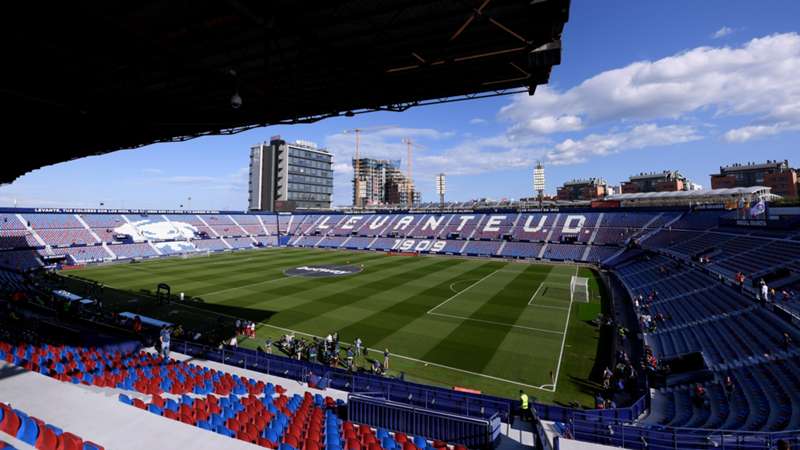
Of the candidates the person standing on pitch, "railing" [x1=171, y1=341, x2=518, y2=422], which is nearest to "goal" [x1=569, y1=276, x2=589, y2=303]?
the person standing on pitch

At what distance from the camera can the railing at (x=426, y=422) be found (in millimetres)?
12344

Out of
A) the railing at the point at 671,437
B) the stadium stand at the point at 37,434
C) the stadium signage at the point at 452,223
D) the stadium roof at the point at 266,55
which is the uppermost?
the stadium roof at the point at 266,55

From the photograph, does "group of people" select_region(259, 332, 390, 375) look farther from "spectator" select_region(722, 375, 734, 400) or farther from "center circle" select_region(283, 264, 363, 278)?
"center circle" select_region(283, 264, 363, 278)

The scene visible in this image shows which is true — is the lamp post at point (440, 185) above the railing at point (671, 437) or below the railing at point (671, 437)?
above

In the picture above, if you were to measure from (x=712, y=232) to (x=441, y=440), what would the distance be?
172 ft

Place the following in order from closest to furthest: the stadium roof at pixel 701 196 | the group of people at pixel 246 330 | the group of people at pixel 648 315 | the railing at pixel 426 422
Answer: the railing at pixel 426 422 → the group of people at pixel 246 330 → the group of people at pixel 648 315 → the stadium roof at pixel 701 196

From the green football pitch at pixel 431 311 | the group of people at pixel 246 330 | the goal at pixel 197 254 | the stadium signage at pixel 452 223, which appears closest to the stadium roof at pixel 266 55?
the green football pitch at pixel 431 311

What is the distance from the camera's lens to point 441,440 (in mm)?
12773

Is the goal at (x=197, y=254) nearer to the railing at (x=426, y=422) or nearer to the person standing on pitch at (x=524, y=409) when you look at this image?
the railing at (x=426, y=422)

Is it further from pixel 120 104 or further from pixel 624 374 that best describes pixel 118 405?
pixel 624 374

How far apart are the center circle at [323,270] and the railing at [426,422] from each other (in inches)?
1398

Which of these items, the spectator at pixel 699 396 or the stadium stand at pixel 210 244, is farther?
the stadium stand at pixel 210 244

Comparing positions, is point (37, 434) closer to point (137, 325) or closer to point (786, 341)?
point (137, 325)

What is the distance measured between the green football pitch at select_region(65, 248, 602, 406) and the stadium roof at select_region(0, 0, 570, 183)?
1498 cm
